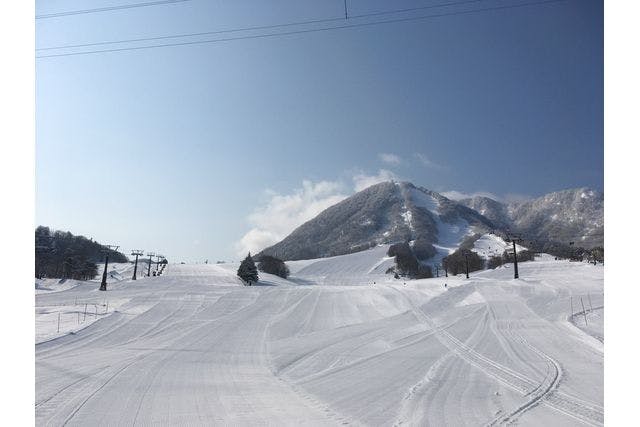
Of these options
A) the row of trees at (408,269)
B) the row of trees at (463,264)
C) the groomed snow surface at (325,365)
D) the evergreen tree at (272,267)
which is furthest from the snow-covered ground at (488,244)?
→ the groomed snow surface at (325,365)

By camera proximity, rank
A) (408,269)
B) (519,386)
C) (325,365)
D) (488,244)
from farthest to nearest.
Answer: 1. (488,244)
2. (408,269)
3. (325,365)
4. (519,386)

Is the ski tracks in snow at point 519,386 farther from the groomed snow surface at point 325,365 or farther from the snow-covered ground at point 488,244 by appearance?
the snow-covered ground at point 488,244

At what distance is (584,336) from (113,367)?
Result: 687 inches

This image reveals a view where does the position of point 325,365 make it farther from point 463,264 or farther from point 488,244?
point 488,244

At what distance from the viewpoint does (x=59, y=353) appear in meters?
14.1

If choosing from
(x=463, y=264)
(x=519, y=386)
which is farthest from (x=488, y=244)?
(x=519, y=386)

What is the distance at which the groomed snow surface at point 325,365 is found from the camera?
26.0ft

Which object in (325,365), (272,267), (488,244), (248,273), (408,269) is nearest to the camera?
(325,365)

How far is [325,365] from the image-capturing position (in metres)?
12.5

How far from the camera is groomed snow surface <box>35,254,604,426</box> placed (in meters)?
7.94

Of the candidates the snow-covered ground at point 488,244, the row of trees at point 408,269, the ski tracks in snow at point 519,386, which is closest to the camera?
the ski tracks in snow at point 519,386

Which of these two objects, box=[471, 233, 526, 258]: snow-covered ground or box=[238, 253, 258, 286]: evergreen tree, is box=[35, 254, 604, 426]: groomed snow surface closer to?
box=[238, 253, 258, 286]: evergreen tree

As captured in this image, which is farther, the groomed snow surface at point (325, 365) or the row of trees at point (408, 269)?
the row of trees at point (408, 269)
